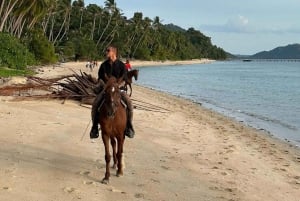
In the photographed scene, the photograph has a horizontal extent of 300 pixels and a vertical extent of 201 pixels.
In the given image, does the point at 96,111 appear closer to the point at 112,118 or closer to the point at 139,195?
the point at 112,118

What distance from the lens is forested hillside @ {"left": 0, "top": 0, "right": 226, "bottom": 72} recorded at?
57062 mm

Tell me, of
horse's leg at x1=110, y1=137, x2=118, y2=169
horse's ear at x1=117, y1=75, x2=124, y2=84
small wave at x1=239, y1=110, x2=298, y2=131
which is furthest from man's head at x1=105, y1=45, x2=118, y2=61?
small wave at x1=239, y1=110, x2=298, y2=131

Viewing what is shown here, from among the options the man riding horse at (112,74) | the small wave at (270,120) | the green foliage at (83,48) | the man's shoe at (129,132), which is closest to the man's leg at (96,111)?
the man riding horse at (112,74)

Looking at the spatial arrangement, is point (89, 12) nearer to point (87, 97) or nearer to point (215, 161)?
point (87, 97)

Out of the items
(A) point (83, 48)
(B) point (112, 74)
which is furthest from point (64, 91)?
(A) point (83, 48)

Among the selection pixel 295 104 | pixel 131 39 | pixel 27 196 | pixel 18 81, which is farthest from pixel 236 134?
pixel 131 39

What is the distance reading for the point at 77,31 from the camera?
102 meters

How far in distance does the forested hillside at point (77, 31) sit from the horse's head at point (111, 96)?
111ft

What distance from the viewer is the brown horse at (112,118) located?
8.09m

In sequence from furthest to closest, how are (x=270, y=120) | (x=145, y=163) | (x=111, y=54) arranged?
(x=270, y=120)
(x=145, y=163)
(x=111, y=54)

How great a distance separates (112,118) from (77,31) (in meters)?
96.4

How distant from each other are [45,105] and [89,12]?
9049 centimetres

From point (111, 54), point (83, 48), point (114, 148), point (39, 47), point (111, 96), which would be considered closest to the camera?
point (111, 96)

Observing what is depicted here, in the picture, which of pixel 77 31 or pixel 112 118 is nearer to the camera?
pixel 112 118
